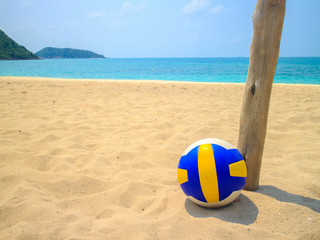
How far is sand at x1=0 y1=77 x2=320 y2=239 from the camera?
1959 millimetres

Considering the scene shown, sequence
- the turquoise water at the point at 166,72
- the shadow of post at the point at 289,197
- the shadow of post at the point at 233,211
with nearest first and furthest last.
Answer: the shadow of post at the point at 233,211, the shadow of post at the point at 289,197, the turquoise water at the point at 166,72

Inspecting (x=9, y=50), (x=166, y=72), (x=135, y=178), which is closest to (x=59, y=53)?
(x=9, y=50)

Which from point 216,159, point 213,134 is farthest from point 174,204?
point 213,134

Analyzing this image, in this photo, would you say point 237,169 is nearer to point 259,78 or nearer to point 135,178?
point 259,78

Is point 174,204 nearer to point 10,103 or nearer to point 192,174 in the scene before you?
point 192,174

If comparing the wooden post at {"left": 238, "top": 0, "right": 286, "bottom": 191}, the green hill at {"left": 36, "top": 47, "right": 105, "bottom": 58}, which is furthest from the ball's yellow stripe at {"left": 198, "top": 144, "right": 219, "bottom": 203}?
the green hill at {"left": 36, "top": 47, "right": 105, "bottom": 58}

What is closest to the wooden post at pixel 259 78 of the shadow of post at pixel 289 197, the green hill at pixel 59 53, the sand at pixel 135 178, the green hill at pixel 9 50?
the shadow of post at pixel 289 197

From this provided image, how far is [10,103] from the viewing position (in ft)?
21.0

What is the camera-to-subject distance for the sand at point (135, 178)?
6.43ft

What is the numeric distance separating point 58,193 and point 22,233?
66 centimetres

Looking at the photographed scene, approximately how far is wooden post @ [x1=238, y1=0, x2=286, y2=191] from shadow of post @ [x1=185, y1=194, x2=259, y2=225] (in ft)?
1.01

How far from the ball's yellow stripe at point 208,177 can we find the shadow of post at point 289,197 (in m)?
0.72

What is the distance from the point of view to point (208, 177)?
206cm

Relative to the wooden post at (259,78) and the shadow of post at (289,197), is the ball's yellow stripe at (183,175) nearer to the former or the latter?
the wooden post at (259,78)
